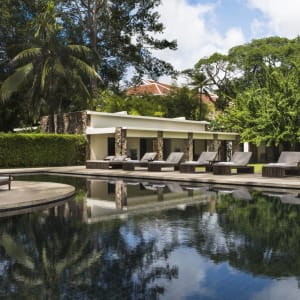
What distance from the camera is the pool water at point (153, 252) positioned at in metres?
4.16

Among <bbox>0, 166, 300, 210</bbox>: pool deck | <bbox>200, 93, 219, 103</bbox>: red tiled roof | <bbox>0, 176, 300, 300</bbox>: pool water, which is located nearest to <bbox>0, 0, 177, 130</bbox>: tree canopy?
<bbox>0, 166, 300, 210</bbox>: pool deck

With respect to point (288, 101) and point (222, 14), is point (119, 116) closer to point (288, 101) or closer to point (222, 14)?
point (288, 101)

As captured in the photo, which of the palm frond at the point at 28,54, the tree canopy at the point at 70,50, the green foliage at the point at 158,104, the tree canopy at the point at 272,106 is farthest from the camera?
the green foliage at the point at 158,104

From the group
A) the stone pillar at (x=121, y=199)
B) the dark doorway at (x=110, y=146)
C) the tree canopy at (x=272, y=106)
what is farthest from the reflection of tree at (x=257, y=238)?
the dark doorway at (x=110, y=146)

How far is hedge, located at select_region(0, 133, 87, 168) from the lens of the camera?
2800 centimetres

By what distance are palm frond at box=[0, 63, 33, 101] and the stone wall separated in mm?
4821

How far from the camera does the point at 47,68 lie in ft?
95.2

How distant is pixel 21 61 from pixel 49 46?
2633 mm

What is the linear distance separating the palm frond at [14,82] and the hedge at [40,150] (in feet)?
9.68

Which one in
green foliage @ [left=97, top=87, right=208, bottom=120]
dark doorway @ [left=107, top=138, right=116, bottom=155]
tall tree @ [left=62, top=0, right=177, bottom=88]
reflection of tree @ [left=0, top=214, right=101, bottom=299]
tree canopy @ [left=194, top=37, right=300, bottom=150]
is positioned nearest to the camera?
reflection of tree @ [left=0, top=214, right=101, bottom=299]

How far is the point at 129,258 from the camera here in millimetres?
5266

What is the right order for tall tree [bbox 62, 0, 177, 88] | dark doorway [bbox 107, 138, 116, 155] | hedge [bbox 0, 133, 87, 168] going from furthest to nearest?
tall tree [bbox 62, 0, 177, 88] → dark doorway [bbox 107, 138, 116, 155] → hedge [bbox 0, 133, 87, 168]

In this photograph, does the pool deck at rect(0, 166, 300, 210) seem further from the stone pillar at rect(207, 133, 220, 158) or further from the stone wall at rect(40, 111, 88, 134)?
the stone pillar at rect(207, 133, 220, 158)

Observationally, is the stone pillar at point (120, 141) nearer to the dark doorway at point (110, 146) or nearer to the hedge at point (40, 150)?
the hedge at point (40, 150)
